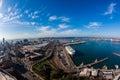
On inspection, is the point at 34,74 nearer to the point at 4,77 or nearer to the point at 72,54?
the point at 4,77

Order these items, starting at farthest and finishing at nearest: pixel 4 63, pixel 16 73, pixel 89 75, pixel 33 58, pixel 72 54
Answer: pixel 72 54 < pixel 33 58 < pixel 4 63 < pixel 16 73 < pixel 89 75

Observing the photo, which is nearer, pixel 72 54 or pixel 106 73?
pixel 106 73

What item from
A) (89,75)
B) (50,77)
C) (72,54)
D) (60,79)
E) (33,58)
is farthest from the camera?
(72,54)

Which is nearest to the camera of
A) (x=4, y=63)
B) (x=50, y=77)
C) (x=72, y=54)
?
(x=50, y=77)

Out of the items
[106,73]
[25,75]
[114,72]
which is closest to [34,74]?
[25,75]

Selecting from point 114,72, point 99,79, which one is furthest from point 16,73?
point 114,72

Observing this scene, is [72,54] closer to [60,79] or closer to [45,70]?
[45,70]

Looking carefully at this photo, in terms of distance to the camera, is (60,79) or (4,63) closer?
(60,79)

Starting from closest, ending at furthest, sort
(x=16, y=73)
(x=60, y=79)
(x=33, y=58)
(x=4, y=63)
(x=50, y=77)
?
(x=60, y=79) → (x=50, y=77) → (x=16, y=73) → (x=4, y=63) → (x=33, y=58)

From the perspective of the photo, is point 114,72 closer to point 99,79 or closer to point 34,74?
point 99,79
